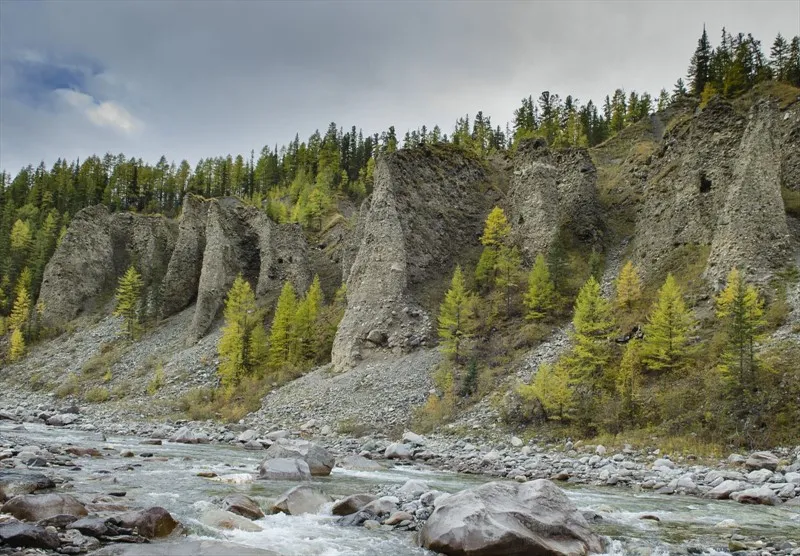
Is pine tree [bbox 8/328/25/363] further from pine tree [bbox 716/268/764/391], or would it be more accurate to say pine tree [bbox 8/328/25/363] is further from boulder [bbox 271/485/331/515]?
pine tree [bbox 716/268/764/391]

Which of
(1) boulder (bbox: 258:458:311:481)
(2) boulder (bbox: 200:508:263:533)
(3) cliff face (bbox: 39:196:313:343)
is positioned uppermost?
(3) cliff face (bbox: 39:196:313:343)

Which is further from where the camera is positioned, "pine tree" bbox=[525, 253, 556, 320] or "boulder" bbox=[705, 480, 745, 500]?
"pine tree" bbox=[525, 253, 556, 320]

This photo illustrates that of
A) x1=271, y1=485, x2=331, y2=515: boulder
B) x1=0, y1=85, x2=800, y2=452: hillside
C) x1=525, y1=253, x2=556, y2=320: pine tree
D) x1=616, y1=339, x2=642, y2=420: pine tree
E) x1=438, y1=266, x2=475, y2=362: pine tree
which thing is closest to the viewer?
x1=271, y1=485, x2=331, y2=515: boulder

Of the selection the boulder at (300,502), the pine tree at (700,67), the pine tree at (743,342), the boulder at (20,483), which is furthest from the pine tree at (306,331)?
the pine tree at (700,67)

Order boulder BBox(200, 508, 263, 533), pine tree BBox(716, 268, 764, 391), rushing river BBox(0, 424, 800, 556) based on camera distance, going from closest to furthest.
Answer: rushing river BBox(0, 424, 800, 556) < boulder BBox(200, 508, 263, 533) < pine tree BBox(716, 268, 764, 391)

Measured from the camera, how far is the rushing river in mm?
11844

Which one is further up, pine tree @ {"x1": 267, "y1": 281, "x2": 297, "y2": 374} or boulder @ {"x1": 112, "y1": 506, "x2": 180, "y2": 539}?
pine tree @ {"x1": 267, "y1": 281, "x2": 297, "y2": 374}

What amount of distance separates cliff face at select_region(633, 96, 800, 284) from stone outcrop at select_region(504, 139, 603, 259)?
17.4 ft

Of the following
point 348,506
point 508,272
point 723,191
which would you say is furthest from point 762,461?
point 508,272

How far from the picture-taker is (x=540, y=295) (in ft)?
143

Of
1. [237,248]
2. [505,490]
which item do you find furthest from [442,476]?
[237,248]

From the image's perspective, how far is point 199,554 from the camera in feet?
31.2

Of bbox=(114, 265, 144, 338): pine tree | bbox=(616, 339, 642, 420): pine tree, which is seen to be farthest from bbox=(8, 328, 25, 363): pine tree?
bbox=(616, 339, 642, 420): pine tree

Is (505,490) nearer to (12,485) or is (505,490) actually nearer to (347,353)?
(12,485)
